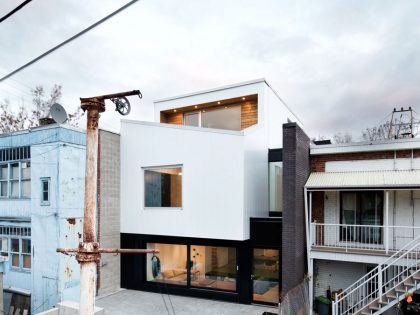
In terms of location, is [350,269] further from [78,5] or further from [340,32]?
[78,5]

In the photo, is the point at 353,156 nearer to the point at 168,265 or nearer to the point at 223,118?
the point at 223,118

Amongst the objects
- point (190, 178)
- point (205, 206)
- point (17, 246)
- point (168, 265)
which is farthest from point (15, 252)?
point (205, 206)

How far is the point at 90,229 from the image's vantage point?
14.1ft

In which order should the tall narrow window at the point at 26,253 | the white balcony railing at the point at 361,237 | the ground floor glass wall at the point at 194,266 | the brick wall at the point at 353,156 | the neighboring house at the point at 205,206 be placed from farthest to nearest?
1. the tall narrow window at the point at 26,253
2. the ground floor glass wall at the point at 194,266
3. the neighboring house at the point at 205,206
4. the brick wall at the point at 353,156
5. the white balcony railing at the point at 361,237

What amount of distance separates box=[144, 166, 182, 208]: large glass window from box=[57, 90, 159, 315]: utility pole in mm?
7926

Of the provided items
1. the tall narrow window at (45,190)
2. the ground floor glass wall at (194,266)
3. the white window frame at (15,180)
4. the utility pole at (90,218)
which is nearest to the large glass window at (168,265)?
the ground floor glass wall at (194,266)

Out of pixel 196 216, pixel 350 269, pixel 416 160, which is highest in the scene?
pixel 416 160

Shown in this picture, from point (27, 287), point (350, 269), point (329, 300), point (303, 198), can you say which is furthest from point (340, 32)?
point (27, 287)

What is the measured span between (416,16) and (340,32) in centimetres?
255

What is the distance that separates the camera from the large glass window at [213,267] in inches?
465

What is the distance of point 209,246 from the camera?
1209 cm

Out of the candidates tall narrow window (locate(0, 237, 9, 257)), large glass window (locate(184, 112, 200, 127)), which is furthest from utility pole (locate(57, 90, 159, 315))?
large glass window (locate(184, 112, 200, 127))

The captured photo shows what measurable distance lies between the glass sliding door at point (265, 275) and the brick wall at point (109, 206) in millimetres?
5724

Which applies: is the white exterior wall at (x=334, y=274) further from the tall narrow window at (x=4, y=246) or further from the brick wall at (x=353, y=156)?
the tall narrow window at (x=4, y=246)
